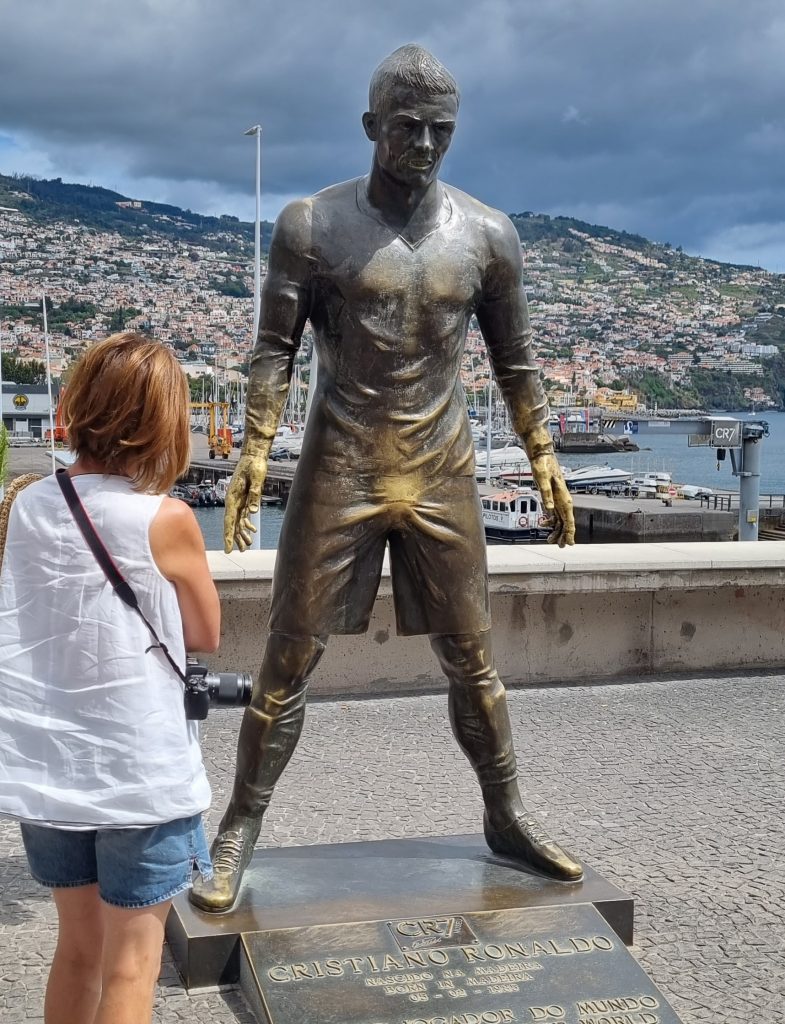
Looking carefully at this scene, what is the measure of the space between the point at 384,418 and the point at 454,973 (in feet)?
5.64

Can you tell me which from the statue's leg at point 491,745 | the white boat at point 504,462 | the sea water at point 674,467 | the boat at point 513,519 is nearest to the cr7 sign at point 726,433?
the boat at point 513,519

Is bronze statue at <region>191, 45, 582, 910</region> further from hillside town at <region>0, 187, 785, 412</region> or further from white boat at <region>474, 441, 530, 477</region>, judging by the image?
hillside town at <region>0, 187, 785, 412</region>

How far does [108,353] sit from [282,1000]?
1940 mm

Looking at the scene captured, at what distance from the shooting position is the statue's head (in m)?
3.79

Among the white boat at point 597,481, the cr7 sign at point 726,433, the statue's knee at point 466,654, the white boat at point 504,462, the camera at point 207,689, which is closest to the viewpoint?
the camera at point 207,689

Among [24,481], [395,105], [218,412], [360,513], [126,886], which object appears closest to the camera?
[126,886]

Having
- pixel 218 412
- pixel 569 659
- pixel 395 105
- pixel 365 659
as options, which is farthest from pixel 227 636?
pixel 218 412

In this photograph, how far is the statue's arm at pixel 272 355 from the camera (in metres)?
4.00

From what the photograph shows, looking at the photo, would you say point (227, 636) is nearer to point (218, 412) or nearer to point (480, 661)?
point (480, 661)

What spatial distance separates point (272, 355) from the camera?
414 centimetres

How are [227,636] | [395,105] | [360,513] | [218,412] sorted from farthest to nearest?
[218,412]
[227,636]
[360,513]
[395,105]

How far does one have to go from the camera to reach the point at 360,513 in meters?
4.07

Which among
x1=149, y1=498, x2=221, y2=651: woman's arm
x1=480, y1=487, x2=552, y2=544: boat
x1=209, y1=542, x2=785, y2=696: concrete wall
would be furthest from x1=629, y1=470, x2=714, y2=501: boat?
x1=149, y1=498, x2=221, y2=651: woman's arm

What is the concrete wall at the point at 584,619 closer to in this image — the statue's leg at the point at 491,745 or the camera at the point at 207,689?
the statue's leg at the point at 491,745
